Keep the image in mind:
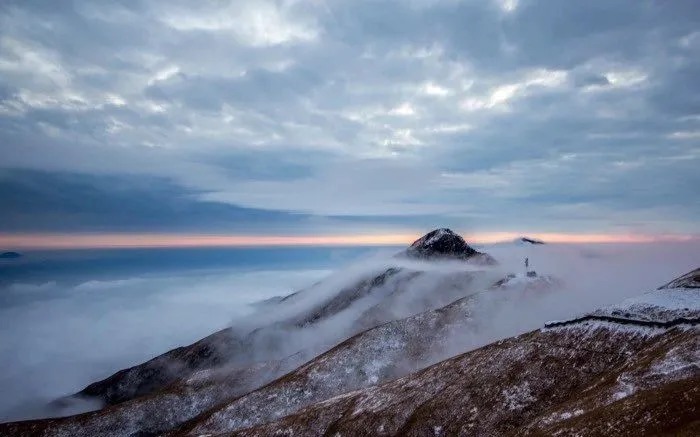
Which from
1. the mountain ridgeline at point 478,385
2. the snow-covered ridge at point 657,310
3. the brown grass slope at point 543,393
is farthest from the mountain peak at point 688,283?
the brown grass slope at point 543,393

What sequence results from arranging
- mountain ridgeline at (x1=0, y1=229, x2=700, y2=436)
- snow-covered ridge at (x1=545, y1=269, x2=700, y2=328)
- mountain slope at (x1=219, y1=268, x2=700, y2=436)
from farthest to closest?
snow-covered ridge at (x1=545, y1=269, x2=700, y2=328)
mountain ridgeline at (x1=0, y1=229, x2=700, y2=436)
mountain slope at (x1=219, y1=268, x2=700, y2=436)

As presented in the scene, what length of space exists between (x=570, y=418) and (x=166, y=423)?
14235 centimetres

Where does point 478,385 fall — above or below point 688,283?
below

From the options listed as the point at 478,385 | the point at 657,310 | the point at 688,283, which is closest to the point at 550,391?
the point at 478,385

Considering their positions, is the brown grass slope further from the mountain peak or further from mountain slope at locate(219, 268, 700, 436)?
the mountain peak

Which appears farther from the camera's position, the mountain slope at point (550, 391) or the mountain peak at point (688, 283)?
the mountain peak at point (688, 283)

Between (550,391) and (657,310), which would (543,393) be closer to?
(550,391)

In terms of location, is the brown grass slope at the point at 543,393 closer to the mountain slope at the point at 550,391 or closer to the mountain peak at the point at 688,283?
the mountain slope at the point at 550,391

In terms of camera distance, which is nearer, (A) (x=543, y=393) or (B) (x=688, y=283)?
(A) (x=543, y=393)

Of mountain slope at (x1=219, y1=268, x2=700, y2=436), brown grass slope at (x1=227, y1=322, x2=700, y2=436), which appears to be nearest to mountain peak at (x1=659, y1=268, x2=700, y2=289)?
mountain slope at (x1=219, y1=268, x2=700, y2=436)

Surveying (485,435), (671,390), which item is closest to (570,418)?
(671,390)

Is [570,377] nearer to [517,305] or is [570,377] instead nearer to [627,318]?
[627,318]

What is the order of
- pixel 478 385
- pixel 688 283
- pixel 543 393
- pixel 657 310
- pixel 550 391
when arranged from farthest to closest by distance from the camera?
pixel 688 283 → pixel 478 385 → pixel 657 310 → pixel 543 393 → pixel 550 391

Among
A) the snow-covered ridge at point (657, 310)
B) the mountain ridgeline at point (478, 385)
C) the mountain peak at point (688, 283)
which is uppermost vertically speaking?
the mountain peak at point (688, 283)
